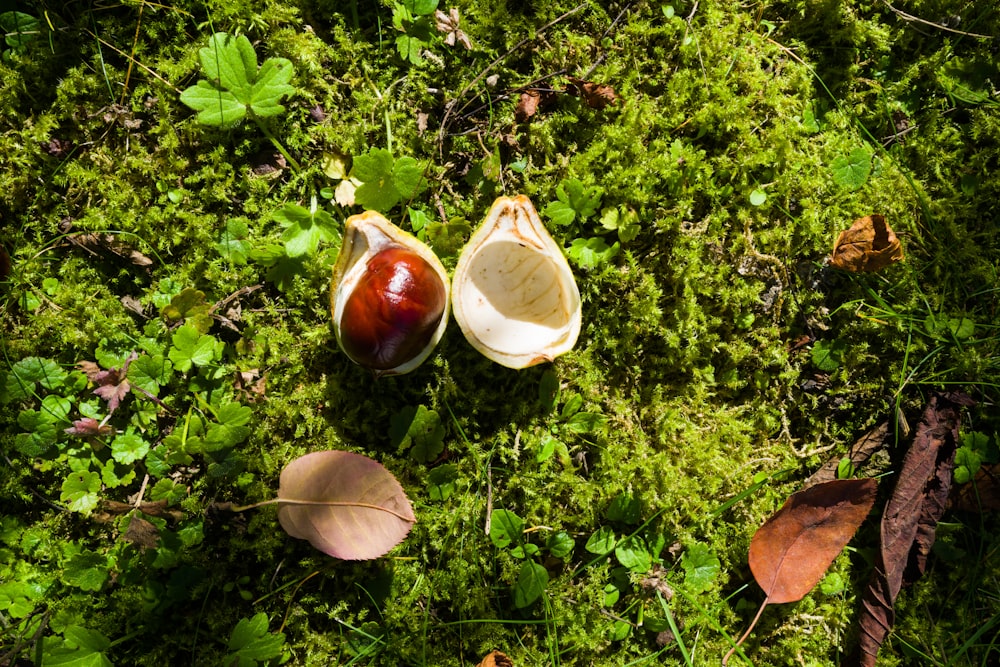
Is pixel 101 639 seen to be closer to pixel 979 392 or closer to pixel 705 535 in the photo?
pixel 705 535

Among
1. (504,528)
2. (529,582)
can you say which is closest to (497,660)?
(529,582)

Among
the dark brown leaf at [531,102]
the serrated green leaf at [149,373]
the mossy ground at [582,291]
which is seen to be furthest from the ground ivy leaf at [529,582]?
the dark brown leaf at [531,102]

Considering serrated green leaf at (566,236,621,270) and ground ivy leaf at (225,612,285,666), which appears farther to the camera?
serrated green leaf at (566,236,621,270)

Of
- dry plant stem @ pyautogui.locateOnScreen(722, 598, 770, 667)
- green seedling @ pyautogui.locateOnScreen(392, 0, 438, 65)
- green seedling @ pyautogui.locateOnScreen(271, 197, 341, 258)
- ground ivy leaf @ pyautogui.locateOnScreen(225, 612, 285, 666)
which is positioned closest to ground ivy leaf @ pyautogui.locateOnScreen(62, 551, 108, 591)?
ground ivy leaf @ pyautogui.locateOnScreen(225, 612, 285, 666)

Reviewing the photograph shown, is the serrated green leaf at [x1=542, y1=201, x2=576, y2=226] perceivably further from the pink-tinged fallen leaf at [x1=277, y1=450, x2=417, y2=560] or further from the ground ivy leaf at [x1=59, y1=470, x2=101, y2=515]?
the ground ivy leaf at [x1=59, y1=470, x2=101, y2=515]

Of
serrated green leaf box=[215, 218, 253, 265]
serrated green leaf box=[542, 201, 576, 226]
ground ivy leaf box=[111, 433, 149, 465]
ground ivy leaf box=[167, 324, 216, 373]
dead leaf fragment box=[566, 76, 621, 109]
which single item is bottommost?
ground ivy leaf box=[111, 433, 149, 465]

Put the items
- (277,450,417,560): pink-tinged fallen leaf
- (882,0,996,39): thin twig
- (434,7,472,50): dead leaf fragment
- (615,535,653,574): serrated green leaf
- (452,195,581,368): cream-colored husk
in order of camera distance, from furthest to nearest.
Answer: (882,0,996,39): thin twig → (434,7,472,50): dead leaf fragment → (615,535,653,574): serrated green leaf → (452,195,581,368): cream-colored husk → (277,450,417,560): pink-tinged fallen leaf

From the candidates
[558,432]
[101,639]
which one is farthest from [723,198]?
[101,639]
